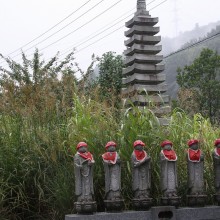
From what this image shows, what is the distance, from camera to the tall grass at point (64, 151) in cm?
557

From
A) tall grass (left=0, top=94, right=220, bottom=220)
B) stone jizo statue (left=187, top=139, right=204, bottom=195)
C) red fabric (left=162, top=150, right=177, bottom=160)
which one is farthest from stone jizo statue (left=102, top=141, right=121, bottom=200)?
stone jizo statue (left=187, top=139, right=204, bottom=195)

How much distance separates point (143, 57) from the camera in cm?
798

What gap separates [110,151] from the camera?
508cm

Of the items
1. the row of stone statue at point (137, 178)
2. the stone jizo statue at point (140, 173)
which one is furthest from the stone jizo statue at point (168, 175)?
the stone jizo statue at point (140, 173)

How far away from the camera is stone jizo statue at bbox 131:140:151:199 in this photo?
199 inches

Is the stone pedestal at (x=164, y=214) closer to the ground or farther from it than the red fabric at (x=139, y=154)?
closer to the ground

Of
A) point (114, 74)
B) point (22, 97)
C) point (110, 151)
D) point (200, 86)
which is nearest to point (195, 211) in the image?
point (110, 151)

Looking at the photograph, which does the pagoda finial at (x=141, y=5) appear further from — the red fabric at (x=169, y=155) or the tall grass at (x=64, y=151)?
the red fabric at (x=169, y=155)

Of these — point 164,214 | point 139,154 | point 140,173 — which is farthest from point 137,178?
point 164,214

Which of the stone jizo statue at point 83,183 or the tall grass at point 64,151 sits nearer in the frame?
the stone jizo statue at point 83,183

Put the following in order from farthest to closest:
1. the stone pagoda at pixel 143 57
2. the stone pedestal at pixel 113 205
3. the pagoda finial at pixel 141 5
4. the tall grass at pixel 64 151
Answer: the pagoda finial at pixel 141 5 < the stone pagoda at pixel 143 57 < the tall grass at pixel 64 151 < the stone pedestal at pixel 113 205

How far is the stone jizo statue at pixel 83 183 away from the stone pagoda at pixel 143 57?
2.88 metres

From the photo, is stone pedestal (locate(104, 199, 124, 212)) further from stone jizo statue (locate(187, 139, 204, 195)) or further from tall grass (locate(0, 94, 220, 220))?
stone jizo statue (locate(187, 139, 204, 195))

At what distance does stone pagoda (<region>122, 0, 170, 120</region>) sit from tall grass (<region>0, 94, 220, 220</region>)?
168 centimetres
